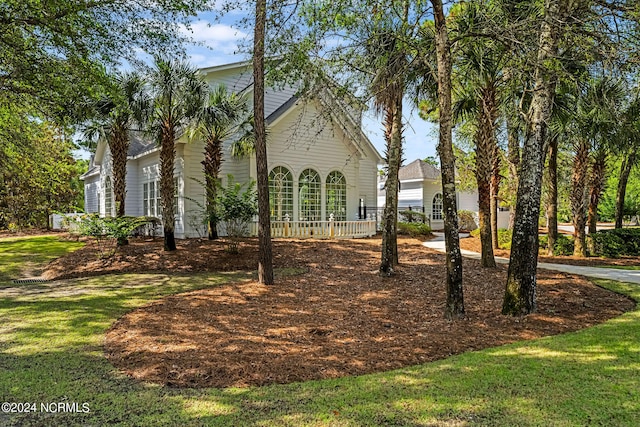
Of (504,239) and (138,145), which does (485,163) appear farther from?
(138,145)

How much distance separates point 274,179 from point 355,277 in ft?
28.1

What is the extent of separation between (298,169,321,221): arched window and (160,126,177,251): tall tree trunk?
629 cm

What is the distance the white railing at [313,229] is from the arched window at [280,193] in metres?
0.64

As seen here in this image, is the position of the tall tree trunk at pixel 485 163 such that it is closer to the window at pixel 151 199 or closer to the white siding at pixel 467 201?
the window at pixel 151 199

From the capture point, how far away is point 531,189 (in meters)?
6.68

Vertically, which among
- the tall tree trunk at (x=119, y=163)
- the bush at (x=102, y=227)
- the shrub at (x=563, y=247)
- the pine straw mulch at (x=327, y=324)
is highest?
the tall tree trunk at (x=119, y=163)

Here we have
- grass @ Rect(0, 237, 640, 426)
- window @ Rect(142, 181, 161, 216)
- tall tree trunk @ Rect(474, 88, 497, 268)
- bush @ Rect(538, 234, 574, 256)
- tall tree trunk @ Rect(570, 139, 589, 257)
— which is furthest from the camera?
window @ Rect(142, 181, 161, 216)

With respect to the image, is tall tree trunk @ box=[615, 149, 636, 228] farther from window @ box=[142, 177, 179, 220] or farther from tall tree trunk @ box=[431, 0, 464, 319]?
window @ box=[142, 177, 179, 220]

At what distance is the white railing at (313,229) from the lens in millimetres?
16484

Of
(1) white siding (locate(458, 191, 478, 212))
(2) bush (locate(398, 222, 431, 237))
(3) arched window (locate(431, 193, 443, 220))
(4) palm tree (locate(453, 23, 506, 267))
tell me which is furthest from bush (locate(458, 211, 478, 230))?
(4) palm tree (locate(453, 23, 506, 267))

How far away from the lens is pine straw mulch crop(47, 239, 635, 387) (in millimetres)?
4879

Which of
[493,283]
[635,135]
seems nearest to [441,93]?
[493,283]

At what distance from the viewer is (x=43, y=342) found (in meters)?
5.74

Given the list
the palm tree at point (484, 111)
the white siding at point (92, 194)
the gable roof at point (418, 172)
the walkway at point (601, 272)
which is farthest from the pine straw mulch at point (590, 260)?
the white siding at point (92, 194)
